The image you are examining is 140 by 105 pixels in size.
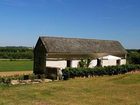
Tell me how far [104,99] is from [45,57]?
840 inches

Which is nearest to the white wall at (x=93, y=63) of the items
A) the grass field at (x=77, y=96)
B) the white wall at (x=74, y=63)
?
the white wall at (x=74, y=63)

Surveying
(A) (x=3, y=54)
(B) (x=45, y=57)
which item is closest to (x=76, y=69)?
(B) (x=45, y=57)

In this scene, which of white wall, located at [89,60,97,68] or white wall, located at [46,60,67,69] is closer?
white wall, located at [46,60,67,69]

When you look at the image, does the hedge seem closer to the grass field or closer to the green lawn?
the grass field

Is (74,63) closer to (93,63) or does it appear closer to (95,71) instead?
(93,63)

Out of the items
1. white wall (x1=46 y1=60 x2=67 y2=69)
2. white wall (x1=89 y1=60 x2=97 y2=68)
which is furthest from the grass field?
white wall (x1=89 y1=60 x2=97 y2=68)

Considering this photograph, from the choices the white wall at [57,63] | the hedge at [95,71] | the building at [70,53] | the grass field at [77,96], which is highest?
the building at [70,53]

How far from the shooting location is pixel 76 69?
130 feet

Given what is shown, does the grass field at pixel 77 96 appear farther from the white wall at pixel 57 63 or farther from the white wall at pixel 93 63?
the white wall at pixel 93 63

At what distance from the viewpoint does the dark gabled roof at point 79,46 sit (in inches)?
1740

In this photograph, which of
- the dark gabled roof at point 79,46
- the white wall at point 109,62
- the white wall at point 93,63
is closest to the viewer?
the dark gabled roof at point 79,46

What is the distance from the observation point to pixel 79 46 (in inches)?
1906

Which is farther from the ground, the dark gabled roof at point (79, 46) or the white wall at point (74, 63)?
the dark gabled roof at point (79, 46)

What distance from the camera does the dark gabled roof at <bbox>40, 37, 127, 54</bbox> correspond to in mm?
44188
